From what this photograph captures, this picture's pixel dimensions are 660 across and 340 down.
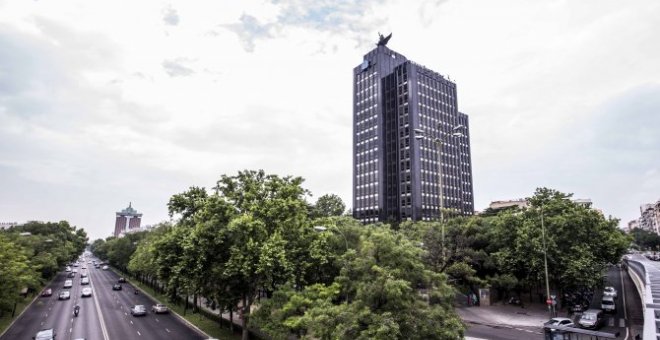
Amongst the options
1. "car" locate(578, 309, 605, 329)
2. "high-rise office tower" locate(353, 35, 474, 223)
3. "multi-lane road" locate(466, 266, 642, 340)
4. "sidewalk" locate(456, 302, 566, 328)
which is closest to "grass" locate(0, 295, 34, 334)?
"multi-lane road" locate(466, 266, 642, 340)

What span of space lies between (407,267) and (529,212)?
32.4 meters

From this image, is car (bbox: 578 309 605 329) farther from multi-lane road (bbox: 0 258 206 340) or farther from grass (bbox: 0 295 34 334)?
grass (bbox: 0 295 34 334)

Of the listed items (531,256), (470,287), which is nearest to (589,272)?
(531,256)

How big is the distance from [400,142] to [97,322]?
101 meters

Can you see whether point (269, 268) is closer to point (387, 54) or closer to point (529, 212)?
point (529, 212)

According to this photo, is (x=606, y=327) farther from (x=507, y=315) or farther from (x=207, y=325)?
(x=207, y=325)

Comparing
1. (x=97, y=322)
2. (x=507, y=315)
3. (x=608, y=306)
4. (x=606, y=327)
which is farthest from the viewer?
(x=608, y=306)

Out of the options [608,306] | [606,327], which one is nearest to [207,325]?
[606,327]

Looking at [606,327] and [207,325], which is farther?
[207,325]

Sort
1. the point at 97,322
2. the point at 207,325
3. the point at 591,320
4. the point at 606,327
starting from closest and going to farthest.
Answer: the point at 591,320 < the point at 606,327 < the point at 207,325 < the point at 97,322

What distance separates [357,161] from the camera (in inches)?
5295

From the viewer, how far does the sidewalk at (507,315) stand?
36281 millimetres

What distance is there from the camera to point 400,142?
123 metres

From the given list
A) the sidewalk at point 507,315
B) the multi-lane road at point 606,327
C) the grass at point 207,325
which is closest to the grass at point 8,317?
the grass at point 207,325
